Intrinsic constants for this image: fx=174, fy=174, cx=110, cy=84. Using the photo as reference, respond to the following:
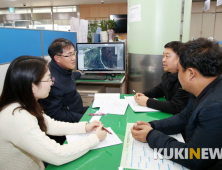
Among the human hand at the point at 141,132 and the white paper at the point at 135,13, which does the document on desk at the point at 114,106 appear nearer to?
the human hand at the point at 141,132

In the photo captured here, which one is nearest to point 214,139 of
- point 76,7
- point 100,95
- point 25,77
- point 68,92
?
point 25,77

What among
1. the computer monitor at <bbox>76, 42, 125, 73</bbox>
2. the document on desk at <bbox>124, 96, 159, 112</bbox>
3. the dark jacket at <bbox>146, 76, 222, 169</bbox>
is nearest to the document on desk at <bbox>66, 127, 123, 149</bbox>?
the dark jacket at <bbox>146, 76, 222, 169</bbox>

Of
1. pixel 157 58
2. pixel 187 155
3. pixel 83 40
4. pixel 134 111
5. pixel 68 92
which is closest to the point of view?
pixel 187 155

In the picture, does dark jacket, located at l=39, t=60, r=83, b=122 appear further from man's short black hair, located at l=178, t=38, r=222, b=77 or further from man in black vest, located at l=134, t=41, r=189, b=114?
man's short black hair, located at l=178, t=38, r=222, b=77

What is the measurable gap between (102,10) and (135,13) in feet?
23.8

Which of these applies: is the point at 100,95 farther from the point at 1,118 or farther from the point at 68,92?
the point at 1,118

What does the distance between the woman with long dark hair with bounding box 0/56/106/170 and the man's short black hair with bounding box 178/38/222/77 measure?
0.58m

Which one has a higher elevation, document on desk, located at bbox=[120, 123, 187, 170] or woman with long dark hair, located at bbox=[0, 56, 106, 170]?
woman with long dark hair, located at bbox=[0, 56, 106, 170]

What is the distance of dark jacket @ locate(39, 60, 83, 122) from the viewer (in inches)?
58.8

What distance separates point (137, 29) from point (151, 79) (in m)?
0.72

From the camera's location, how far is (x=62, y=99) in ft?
5.28

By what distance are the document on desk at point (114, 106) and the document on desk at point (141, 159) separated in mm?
429

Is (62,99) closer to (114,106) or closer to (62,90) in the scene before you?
(62,90)

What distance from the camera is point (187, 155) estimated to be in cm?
75
